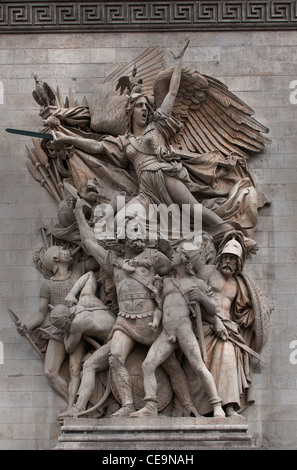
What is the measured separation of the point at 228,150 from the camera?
53.7 ft

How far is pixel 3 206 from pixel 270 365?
4.19m

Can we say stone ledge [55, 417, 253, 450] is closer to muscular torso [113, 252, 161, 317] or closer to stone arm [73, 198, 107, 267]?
muscular torso [113, 252, 161, 317]

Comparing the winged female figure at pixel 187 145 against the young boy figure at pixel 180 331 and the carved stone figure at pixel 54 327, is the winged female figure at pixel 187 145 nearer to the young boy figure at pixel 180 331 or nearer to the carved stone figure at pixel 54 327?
the young boy figure at pixel 180 331

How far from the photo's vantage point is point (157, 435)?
1456 centimetres

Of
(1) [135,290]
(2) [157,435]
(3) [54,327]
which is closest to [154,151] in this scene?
(1) [135,290]

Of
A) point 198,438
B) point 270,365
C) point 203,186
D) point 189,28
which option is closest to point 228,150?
point 203,186

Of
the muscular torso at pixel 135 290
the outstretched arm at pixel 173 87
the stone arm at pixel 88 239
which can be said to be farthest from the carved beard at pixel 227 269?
the outstretched arm at pixel 173 87

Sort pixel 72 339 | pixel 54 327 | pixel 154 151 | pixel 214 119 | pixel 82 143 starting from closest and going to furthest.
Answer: pixel 72 339 → pixel 54 327 → pixel 154 151 → pixel 82 143 → pixel 214 119

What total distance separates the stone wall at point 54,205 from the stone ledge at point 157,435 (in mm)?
808

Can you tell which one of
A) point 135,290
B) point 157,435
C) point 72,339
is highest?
point 135,290

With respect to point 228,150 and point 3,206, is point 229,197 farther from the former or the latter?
point 3,206

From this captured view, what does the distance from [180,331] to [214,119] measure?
3249 millimetres

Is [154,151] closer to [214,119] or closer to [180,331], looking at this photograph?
[214,119]

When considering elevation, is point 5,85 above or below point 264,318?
above
